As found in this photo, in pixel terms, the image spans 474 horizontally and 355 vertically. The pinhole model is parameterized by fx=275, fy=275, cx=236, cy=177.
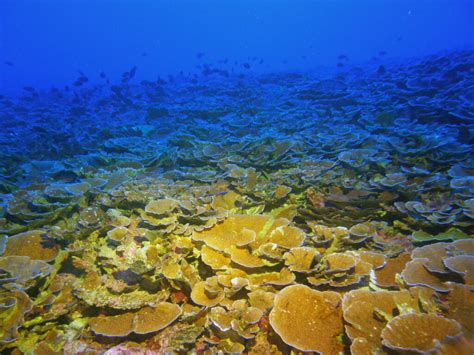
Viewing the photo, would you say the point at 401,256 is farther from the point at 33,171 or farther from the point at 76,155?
the point at 76,155

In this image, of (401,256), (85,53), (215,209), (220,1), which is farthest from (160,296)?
(220,1)

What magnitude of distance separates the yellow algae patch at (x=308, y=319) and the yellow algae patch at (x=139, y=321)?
40.4 inches

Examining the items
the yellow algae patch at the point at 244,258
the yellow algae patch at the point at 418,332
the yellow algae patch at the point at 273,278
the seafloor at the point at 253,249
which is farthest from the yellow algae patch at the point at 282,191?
the yellow algae patch at the point at 418,332

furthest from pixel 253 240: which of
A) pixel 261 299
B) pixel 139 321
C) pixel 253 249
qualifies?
pixel 139 321

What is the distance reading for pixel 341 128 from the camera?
8469mm

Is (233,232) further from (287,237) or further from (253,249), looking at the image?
(287,237)

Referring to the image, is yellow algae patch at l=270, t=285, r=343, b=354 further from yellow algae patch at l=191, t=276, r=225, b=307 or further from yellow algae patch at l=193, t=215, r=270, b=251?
yellow algae patch at l=193, t=215, r=270, b=251

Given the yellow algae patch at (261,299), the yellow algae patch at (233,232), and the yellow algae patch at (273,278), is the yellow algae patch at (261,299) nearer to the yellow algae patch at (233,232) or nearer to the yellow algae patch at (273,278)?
the yellow algae patch at (273,278)

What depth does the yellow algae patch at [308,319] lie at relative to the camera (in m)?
2.28

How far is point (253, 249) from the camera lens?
133 inches

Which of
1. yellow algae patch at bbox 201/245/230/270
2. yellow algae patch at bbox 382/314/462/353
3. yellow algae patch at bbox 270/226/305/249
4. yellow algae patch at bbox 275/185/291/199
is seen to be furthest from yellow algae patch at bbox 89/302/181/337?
yellow algae patch at bbox 275/185/291/199

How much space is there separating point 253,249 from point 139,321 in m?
1.45

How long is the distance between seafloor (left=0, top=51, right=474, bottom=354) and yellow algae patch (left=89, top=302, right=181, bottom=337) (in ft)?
0.05

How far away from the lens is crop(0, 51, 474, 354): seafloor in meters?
2.45
